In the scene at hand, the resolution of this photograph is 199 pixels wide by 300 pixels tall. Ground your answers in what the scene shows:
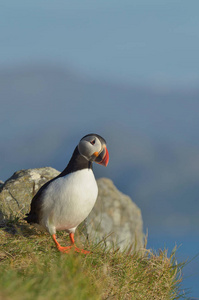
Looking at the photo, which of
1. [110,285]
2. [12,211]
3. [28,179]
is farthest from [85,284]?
[28,179]

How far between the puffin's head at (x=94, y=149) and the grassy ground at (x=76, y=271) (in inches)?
64.2

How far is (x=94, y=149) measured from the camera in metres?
6.95

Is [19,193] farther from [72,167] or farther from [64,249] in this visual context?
[72,167]

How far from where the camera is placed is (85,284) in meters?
5.14

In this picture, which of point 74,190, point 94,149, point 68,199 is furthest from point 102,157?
point 68,199

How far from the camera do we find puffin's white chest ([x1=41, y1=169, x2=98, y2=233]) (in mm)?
6988

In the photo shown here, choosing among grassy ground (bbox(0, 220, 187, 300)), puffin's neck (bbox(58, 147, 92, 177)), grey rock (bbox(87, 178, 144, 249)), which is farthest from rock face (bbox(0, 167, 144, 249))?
puffin's neck (bbox(58, 147, 92, 177))

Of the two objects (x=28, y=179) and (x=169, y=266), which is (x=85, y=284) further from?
(x=28, y=179)

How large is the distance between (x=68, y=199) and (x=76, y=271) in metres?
1.78

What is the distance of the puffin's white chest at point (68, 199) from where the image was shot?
6988mm

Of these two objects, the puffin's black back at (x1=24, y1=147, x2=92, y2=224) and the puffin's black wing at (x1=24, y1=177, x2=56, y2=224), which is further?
the puffin's black wing at (x1=24, y1=177, x2=56, y2=224)

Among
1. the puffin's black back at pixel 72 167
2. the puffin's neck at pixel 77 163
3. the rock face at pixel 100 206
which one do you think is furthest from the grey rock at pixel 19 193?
the puffin's neck at pixel 77 163

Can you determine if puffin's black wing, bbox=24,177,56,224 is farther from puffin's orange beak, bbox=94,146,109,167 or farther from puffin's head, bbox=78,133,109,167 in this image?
puffin's orange beak, bbox=94,146,109,167

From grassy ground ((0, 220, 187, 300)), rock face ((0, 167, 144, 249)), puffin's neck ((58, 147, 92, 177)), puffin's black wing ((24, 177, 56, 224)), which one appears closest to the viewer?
grassy ground ((0, 220, 187, 300))
